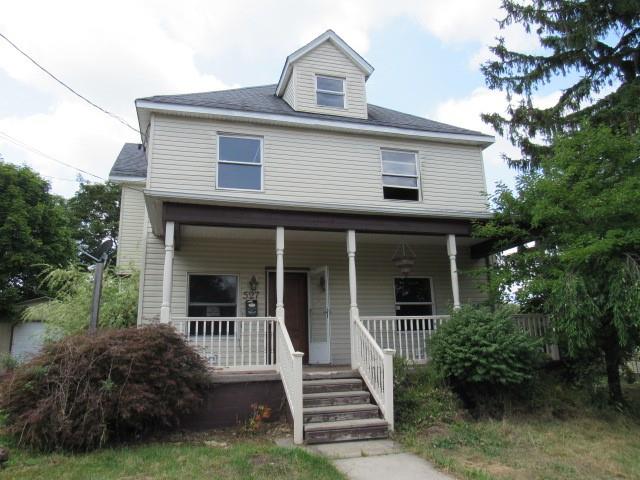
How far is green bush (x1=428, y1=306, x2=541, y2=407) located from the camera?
6.78 metres

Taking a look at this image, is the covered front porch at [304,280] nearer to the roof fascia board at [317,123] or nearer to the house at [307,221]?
the house at [307,221]

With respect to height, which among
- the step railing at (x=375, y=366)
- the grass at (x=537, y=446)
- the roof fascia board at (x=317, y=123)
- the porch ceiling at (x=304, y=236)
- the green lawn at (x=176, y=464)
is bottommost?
the grass at (x=537, y=446)

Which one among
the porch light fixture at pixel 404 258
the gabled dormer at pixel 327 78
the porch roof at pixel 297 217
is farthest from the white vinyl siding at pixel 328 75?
the porch light fixture at pixel 404 258

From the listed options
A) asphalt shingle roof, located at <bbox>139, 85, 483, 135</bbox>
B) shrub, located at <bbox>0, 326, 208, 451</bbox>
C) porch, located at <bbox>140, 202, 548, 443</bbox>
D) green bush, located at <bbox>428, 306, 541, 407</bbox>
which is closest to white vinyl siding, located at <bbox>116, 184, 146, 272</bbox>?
porch, located at <bbox>140, 202, 548, 443</bbox>

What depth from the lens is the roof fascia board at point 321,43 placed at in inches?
421

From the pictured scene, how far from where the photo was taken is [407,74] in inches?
476

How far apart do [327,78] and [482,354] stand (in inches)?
293

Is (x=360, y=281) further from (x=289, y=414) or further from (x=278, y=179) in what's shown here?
(x=289, y=414)

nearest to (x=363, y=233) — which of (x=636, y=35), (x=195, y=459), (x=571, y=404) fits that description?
(x=571, y=404)

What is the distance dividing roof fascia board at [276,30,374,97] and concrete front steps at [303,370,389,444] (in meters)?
7.39

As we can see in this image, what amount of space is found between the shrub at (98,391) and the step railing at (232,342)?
2.46ft

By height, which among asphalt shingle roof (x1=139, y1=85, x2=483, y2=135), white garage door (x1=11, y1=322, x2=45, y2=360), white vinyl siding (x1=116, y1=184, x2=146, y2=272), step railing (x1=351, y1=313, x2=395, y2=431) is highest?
asphalt shingle roof (x1=139, y1=85, x2=483, y2=135)

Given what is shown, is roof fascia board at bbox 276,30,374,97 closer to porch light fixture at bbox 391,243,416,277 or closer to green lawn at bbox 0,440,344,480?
porch light fixture at bbox 391,243,416,277

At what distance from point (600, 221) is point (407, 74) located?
6659 mm
